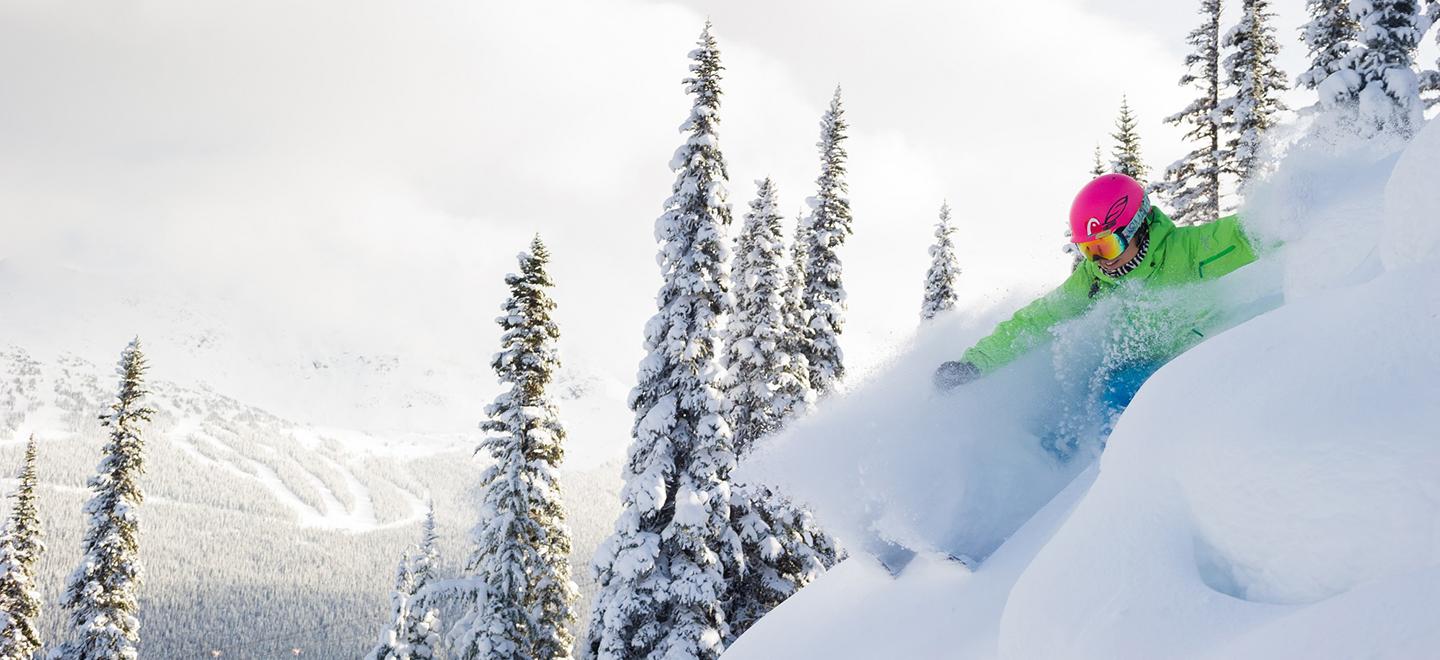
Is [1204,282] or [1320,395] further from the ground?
[1204,282]

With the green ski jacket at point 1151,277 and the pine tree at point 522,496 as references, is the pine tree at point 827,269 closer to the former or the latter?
the pine tree at point 522,496

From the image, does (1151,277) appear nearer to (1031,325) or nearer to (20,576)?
(1031,325)

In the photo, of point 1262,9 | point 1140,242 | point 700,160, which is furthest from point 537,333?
point 1262,9

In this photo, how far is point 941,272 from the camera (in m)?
26.0

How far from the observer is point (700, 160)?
50.0 ft

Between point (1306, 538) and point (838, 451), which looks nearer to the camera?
point (1306, 538)

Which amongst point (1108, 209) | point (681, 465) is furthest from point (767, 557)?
point (1108, 209)

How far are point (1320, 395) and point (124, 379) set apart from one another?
81.3 ft

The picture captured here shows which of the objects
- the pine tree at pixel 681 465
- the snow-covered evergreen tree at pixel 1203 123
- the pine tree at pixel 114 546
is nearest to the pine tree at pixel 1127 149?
the snow-covered evergreen tree at pixel 1203 123

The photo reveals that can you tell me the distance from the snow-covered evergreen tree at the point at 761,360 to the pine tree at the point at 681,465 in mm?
2380

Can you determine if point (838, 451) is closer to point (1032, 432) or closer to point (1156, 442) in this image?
point (1032, 432)

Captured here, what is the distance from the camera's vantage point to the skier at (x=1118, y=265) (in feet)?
15.7

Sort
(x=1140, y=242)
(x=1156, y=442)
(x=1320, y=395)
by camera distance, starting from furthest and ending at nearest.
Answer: (x=1140, y=242), (x=1156, y=442), (x=1320, y=395)

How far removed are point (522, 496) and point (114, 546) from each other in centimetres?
1184
